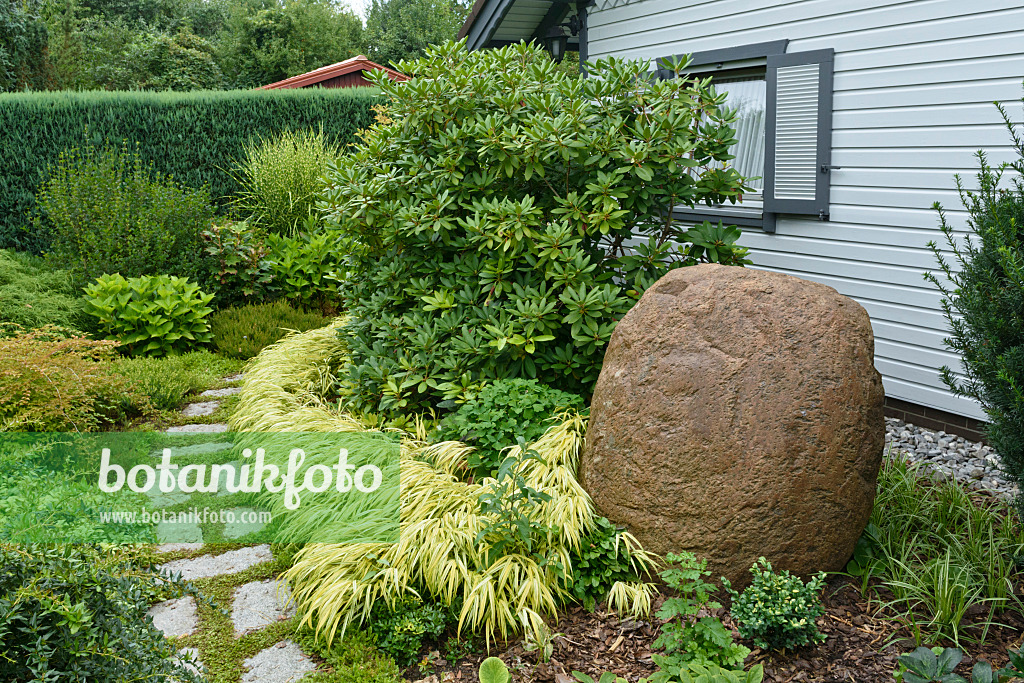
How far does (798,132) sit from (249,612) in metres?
5.23

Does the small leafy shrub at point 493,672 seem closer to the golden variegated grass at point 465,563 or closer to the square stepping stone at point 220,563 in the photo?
the golden variegated grass at point 465,563

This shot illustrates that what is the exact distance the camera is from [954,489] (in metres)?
3.47

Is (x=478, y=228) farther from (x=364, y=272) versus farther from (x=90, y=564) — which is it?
(x=90, y=564)

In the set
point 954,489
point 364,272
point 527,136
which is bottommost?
point 954,489

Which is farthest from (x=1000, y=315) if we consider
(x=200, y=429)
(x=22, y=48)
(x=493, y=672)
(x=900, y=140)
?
(x=22, y=48)

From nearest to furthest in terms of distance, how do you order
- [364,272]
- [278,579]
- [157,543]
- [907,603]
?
1. [907,603]
2. [278,579]
3. [157,543]
4. [364,272]

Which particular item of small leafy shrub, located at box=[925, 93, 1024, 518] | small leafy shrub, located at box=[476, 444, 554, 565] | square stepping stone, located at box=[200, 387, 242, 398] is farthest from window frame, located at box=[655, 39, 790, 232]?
square stepping stone, located at box=[200, 387, 242, 398]

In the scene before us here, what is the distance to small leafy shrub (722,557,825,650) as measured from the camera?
264cm

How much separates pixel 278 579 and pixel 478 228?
2105mm

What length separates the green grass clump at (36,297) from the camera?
6402mm

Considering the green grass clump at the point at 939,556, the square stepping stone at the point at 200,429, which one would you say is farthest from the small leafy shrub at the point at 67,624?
the square stepping stone at the point at 200,429

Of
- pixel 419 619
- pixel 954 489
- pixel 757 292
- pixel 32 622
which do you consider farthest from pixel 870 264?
pixel 32 622

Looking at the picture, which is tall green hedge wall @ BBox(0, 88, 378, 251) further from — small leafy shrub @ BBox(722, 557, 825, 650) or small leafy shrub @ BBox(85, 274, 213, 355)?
small leafy shrub @ BBox(722, 557, 825, 650)

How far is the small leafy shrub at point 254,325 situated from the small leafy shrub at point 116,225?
0.79 m
